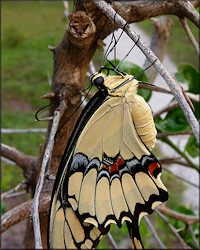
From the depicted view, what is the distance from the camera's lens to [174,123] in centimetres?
141

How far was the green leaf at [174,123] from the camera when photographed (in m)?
1.38

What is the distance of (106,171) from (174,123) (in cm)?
49

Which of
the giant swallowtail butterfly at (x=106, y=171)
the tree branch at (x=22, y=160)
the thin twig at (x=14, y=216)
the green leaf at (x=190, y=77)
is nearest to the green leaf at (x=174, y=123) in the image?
the green leaf at (x=190, y=77)

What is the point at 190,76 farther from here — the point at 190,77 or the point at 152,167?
the point at 152,167

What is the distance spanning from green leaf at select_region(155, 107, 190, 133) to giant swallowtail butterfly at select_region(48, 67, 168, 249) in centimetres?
39

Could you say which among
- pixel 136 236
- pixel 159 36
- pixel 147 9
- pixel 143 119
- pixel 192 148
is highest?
pixel 159 36

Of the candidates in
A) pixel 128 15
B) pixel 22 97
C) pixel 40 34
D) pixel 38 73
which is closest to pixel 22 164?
pixel 128 15

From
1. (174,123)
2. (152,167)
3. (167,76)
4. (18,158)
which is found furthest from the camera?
(174,123)

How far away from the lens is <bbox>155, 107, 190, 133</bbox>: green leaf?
1.38 meters

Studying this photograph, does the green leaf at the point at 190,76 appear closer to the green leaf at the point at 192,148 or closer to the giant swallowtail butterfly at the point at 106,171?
the green leaf at the point at 192,148

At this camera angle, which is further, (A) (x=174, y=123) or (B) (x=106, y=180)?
(A) (x=174, y=123)

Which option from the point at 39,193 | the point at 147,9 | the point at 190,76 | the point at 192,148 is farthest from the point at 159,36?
the point at 39,193

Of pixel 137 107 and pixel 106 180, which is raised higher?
pixel 137 107

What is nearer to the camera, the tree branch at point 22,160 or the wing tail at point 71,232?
the wing tail at point 71,232
